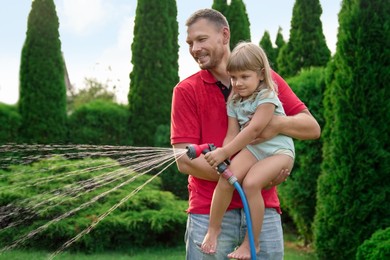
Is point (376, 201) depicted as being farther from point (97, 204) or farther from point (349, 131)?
point (97, 204)

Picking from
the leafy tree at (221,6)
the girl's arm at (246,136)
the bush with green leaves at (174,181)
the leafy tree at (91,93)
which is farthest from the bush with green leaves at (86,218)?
the leafy tree at (91,93)

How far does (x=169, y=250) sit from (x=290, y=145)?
5.77 meters

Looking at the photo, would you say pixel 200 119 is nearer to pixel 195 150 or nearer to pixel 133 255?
pixel 195 150

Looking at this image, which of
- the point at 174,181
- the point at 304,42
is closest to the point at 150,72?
the point at 174,181

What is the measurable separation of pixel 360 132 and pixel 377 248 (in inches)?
60.9

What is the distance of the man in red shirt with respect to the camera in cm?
323

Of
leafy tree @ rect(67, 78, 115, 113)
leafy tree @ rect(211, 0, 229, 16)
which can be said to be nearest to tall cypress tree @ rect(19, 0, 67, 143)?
leafy tree @ rect(211, 0, 229, 16)

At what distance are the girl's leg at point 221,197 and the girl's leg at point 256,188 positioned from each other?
0.14 feet

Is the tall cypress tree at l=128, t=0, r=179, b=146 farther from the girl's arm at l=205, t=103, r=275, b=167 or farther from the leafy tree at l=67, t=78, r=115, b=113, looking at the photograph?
the girl's arm at l=205, t=103, r=275, b=167

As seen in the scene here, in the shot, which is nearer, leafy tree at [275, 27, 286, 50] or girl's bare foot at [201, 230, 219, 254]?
girl's bare foot at [201, 230, 219, 254]

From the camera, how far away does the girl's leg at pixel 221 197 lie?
3.13 meters

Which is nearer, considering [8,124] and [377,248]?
[377,248]

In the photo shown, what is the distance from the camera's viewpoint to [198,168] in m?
3.12

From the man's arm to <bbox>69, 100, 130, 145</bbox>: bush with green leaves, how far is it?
9.81 m
